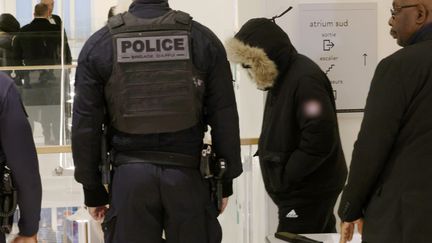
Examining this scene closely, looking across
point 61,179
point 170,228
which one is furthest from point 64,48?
point 170,228

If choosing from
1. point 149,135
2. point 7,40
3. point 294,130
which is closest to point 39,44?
point 7,40

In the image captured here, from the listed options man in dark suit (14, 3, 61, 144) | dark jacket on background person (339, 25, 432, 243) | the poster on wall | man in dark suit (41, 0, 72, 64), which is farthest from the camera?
man in dark suit (41, 0, 72, 64)

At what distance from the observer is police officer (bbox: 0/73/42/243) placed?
6.81ft

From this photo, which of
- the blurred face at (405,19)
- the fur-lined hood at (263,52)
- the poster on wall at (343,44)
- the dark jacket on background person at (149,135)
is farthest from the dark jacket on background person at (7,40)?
the blurred face at (405,19)

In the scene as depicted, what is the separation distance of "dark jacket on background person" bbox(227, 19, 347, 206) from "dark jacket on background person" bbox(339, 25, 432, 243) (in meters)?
0.74

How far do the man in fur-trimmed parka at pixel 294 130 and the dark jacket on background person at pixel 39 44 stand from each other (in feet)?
13.8

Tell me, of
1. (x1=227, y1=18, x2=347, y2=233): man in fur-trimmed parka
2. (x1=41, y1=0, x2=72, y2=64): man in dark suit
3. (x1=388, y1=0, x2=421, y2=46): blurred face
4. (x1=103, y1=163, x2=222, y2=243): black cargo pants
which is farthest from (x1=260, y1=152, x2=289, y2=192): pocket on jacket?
(x1=41, y1=0, x2=72, y2=64): man in dark suit

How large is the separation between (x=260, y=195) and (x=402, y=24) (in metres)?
1.68

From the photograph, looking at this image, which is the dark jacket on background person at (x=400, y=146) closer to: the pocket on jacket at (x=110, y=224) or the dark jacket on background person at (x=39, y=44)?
the pocket on jacket at (x=110, y=224)

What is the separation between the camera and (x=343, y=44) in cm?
347

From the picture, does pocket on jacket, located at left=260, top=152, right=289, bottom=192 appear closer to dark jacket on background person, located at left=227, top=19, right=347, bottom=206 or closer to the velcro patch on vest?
dark jacket on background person, located at left=227, top=19, right=347, bottom=206

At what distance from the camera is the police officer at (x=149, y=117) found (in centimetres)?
214

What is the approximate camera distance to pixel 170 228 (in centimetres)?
218

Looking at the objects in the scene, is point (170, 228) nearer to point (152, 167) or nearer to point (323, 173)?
point (152, 167)
